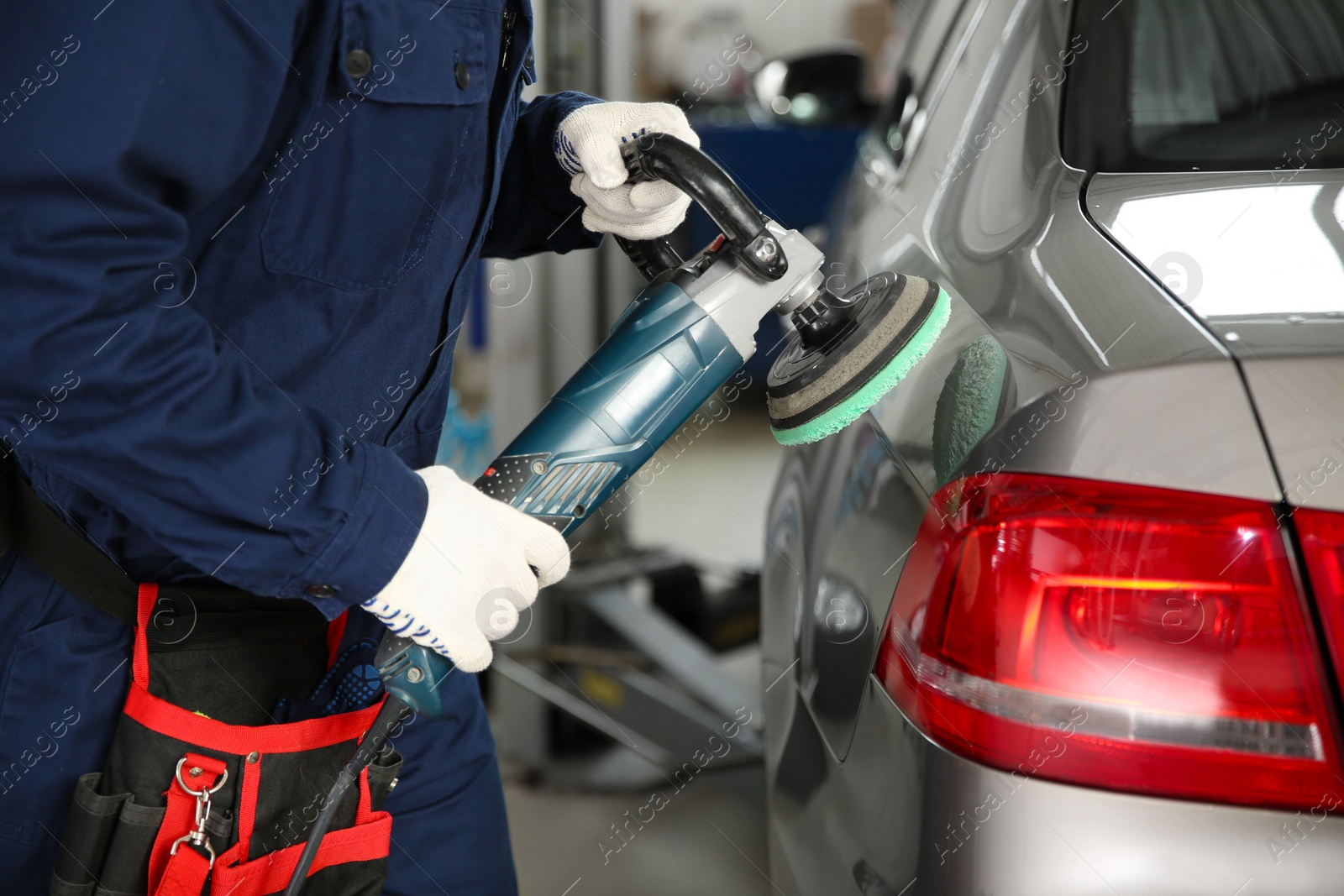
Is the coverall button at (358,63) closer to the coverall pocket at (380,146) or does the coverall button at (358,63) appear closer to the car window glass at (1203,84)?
the coverall pocket at (380,146)

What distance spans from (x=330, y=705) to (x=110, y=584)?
11.1 inches

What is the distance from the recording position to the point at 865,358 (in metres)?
1.08

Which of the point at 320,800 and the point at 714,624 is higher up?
the point at 320,800

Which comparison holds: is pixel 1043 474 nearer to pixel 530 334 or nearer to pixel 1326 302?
pixel 1326 302

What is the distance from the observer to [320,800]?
3.85 feet

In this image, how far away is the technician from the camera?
0.74 metres

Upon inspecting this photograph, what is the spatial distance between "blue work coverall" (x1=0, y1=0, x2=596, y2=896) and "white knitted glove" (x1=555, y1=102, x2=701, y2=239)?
0.08 metres

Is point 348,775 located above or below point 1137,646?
above

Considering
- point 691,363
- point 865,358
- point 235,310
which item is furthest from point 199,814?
point 865,358

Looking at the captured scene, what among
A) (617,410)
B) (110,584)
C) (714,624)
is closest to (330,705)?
(110,584)

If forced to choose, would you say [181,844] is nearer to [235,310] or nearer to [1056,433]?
[235,310]

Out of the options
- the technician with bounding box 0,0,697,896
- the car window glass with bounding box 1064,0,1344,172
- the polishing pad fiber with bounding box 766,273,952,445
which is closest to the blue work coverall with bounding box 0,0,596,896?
the technician with bounding box 0,0,697,896

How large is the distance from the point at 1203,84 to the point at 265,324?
1.08m

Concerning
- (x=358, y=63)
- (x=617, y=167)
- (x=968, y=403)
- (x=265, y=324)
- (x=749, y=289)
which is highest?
(x=358, y=63)
